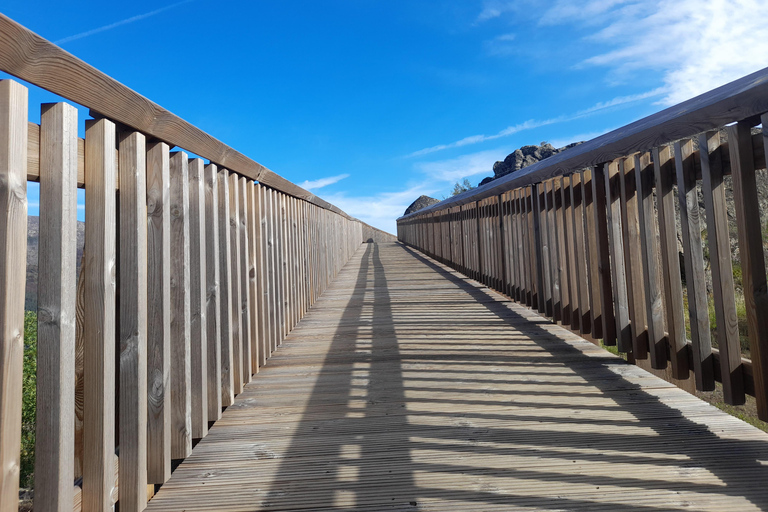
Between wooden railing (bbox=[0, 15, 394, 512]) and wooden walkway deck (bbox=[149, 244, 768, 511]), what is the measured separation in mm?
279

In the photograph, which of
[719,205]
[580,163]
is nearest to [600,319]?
[580,163]

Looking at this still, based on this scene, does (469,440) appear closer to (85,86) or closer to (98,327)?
(98,327)

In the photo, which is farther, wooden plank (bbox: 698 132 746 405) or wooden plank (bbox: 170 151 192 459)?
wooden plank (bbox: 698 132 746 405)

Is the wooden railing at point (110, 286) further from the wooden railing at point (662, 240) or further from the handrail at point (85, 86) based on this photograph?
the wooden railing at point (662, 240)

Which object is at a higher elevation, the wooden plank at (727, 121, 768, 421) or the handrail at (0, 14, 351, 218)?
the handrail at (0, 14, 351, 218)

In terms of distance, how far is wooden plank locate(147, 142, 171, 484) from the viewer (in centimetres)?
160

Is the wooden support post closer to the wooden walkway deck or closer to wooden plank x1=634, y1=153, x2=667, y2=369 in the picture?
the wooden walkway deck

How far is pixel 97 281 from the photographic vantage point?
4.31 ft

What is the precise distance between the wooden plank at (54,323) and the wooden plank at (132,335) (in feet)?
0.91

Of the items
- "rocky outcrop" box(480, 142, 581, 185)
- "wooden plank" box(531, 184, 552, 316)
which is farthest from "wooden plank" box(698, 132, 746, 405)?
"rocky outcrop" box(480, 142, 581, 185)

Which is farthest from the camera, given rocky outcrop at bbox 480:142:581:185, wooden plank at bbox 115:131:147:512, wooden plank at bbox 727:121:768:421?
rocky outcrop at bbox 480:142:581:185

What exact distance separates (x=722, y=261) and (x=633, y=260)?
0.73 metres

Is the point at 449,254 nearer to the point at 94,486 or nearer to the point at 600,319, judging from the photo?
the point at 600,319

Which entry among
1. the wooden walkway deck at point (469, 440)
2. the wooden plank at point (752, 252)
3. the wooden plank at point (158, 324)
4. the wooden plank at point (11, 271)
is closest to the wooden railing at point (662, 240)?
the wooden plank at point (752, 252)
